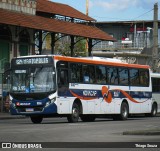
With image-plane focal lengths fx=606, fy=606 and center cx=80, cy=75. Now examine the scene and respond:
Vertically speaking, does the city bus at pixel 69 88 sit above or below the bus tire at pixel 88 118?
above

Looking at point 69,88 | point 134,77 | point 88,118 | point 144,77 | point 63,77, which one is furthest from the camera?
point 144,77

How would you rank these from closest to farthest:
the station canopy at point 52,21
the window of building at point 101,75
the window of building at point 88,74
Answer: the window of building at point 88,74
the window of building at point 101,75
the station canopy at point 52,21

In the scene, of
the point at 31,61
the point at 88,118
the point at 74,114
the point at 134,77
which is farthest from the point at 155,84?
the point at 31,61

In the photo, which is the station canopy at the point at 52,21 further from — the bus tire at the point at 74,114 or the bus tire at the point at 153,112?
the bus tire at the point at 74,114

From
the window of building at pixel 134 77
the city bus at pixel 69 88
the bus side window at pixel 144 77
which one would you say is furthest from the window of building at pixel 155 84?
the city bus at pixel 69 88

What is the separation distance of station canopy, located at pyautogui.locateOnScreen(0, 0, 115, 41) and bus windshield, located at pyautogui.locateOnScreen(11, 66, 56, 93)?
35.6ft

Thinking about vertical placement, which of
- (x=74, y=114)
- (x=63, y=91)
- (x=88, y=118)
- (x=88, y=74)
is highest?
(x=88, y=74)

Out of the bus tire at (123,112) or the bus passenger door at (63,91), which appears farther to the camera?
the bus tire at (123,112)

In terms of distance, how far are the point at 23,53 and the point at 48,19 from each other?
11.2ft

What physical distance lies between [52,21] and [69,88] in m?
19.0

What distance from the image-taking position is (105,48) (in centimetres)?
8406

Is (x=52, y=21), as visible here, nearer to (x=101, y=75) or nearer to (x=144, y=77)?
(x=144, y=77)

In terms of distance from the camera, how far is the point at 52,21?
4659cm

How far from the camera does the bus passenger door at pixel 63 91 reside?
1085 inches
